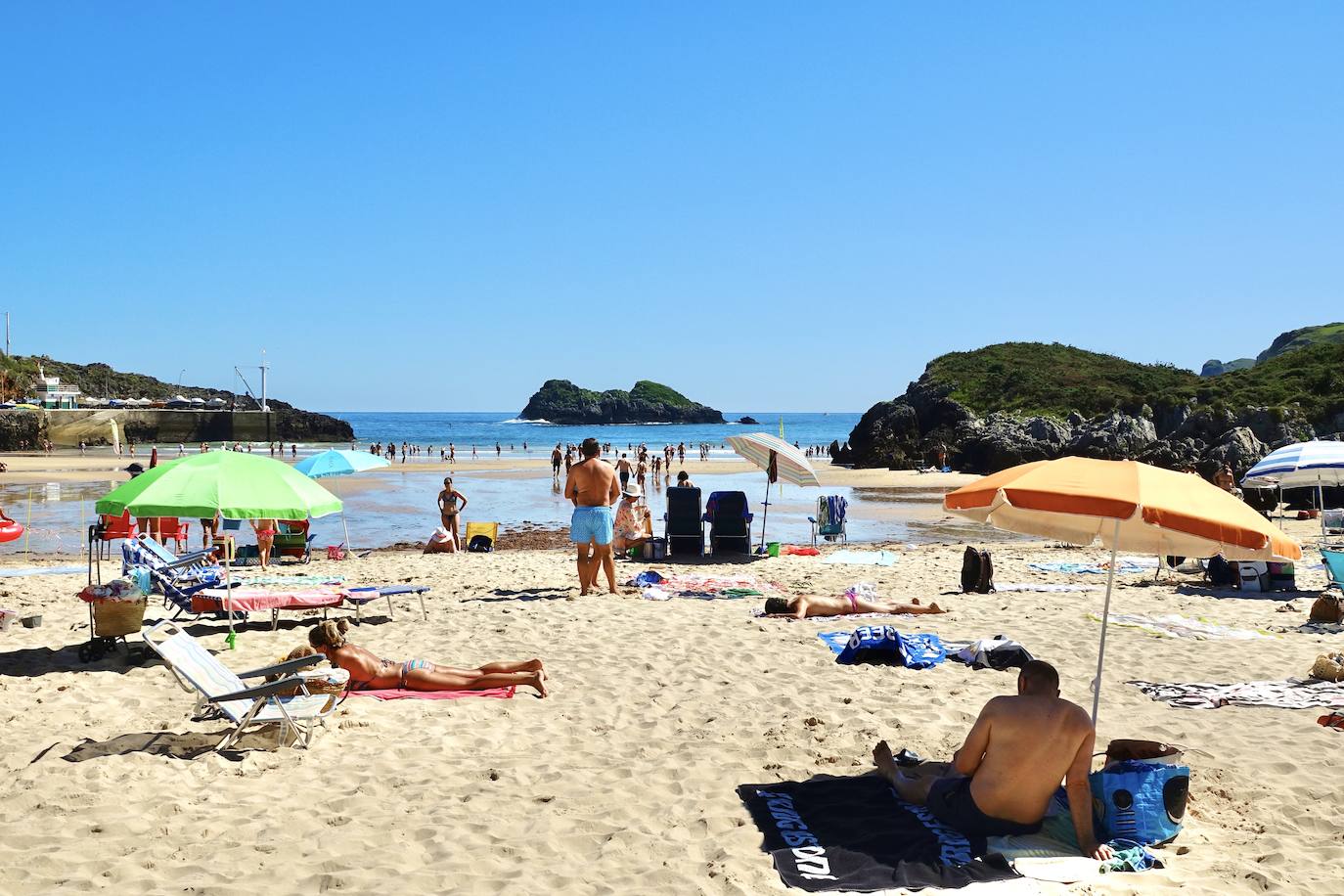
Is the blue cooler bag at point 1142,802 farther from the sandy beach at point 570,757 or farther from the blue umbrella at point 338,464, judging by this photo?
the blue umbrella at point 338,464

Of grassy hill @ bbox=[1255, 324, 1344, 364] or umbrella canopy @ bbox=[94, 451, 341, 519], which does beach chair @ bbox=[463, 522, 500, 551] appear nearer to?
umbrella canopy @ bbox=[94, 451, 341, 519]

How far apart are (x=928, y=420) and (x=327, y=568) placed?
39.8 m

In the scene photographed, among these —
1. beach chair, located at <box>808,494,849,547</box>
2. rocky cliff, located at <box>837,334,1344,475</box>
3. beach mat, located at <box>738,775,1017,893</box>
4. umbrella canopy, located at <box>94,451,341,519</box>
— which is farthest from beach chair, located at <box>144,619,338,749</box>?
rocky cliff, located at <box>837,334,1344,475</box>

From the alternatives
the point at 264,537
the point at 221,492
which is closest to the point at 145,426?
the point at 264,537

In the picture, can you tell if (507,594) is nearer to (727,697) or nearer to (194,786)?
(727,697)

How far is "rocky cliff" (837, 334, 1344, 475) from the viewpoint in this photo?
3243 cm

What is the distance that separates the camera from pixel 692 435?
106 m

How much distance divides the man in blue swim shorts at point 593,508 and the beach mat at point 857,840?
596 centimetres

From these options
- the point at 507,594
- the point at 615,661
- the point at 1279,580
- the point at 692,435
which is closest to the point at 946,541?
the point at 1279,580

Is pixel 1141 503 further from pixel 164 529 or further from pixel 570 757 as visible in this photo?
pixel 164 529

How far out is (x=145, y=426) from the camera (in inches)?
2849

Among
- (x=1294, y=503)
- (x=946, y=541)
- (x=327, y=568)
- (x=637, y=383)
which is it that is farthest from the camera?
(x=637, y=383)

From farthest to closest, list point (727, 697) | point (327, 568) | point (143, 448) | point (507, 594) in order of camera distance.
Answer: point (143, 448) < point (327, 568) < point (507, 594) < point (727, 697)

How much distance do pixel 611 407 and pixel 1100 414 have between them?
327ft
